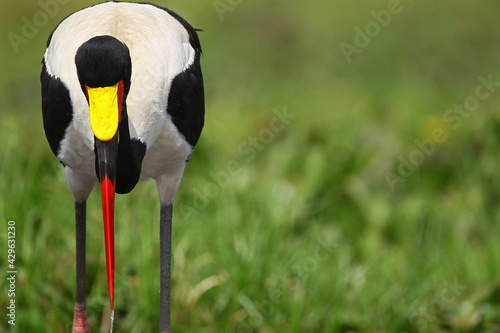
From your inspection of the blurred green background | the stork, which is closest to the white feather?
the stork

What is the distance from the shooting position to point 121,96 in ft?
6.07

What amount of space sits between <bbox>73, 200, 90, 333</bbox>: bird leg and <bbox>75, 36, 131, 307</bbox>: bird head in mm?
677

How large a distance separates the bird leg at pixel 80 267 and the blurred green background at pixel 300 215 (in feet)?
2.35

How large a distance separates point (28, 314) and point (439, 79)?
5432mm

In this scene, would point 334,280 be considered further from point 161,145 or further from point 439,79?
point 439,79

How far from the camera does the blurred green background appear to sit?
351 centimetres

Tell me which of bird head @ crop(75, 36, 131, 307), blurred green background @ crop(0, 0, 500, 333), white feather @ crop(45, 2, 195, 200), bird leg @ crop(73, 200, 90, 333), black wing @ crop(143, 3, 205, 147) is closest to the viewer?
bird head @ crop(75, 36, 131, 307)

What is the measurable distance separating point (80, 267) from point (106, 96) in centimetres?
94

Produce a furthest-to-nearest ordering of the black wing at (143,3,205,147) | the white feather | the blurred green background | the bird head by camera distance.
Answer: the blurred green background → the black wing at (143,3,205,147) → the white feather → the bird head

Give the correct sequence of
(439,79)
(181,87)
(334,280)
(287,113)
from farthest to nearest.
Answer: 1. (439,79)
2. (287,113)
3. (334,280)
4. (181,87)

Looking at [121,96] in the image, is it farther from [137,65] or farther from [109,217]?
[109,217]

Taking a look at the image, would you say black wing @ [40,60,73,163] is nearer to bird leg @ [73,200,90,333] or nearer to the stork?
the stork

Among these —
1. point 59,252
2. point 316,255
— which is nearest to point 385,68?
point 316,255

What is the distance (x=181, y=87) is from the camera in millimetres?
2082
